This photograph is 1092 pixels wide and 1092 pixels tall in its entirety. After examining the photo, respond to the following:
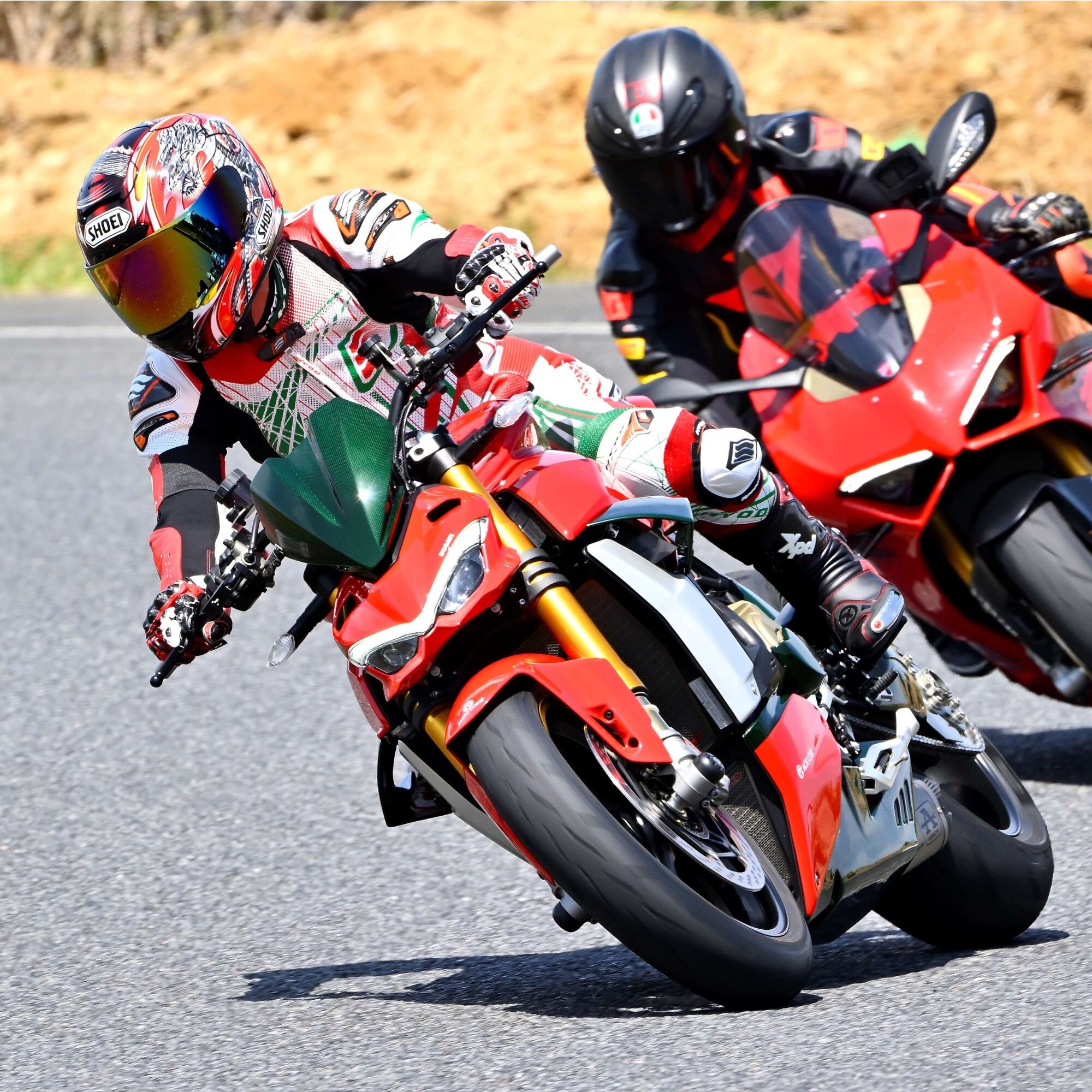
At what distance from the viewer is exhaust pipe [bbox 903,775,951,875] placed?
148 inches

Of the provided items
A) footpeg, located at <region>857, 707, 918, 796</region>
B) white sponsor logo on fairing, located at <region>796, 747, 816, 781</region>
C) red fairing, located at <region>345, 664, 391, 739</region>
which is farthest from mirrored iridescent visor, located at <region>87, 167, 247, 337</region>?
footpeg, located at <region>857, 707, 918, 796</region>

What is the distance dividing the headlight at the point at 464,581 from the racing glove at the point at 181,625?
1.63 ft

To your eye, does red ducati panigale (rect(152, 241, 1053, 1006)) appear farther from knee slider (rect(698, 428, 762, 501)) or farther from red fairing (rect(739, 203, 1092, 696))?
red fairing (rect(739, 203, 1092, 696))

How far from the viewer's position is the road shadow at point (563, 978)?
11.8ft

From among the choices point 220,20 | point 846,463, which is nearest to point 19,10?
point 220,20

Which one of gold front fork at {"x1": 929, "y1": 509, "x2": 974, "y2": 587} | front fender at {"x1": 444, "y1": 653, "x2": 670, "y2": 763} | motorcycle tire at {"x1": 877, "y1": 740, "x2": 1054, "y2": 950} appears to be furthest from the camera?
gold front fork at {"x1": 929, "y1": 509, "x2": 974, "y2": 587}

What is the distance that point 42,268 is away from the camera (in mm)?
16500

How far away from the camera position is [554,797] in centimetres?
305

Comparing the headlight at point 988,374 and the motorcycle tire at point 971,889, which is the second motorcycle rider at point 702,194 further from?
the motorcycle tire at point 971,889

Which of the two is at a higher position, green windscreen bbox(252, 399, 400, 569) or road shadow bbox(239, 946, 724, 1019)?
green windscreen bbox(252, 399, 400, 569)

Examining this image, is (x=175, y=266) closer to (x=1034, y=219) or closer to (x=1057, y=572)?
(x=1057, y=572)

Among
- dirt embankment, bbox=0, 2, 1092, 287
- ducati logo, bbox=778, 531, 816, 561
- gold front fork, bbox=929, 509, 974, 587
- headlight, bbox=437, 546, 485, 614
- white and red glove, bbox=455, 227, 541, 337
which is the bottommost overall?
dirt embankment, bbox=0, 2, 1092, 287

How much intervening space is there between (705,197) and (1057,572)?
5.17 feet

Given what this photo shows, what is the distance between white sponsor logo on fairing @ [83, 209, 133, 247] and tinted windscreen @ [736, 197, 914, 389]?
185 cm
